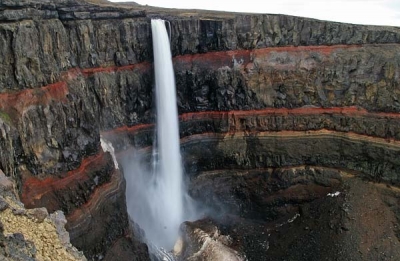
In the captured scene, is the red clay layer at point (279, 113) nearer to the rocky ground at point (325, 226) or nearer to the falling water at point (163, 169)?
the falling water at point (163, 169)

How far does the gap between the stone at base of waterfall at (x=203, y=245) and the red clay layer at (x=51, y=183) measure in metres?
9.20

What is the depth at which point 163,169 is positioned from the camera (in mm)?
35312

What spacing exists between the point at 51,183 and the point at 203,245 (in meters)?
12.3

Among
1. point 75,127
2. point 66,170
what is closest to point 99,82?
point 75,127

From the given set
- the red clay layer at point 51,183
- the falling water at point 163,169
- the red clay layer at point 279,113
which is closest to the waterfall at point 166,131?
the falling water at point 163,169

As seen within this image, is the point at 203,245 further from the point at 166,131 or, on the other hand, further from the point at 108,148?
the point at 166,131

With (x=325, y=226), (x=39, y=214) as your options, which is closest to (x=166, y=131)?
(x=325, y=226)

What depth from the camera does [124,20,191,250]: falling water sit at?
33.4 metres

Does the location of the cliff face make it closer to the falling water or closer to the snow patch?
the falling water

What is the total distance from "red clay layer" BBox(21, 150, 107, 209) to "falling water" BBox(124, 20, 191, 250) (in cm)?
→ 814

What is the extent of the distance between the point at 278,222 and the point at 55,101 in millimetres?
20617

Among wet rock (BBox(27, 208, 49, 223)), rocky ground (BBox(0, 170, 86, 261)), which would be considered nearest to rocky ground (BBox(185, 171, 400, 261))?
wet rock (BBox(27, 208, 49, 223))

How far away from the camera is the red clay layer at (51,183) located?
2084cm

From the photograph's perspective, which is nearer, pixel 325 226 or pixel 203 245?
pixel 203 245
